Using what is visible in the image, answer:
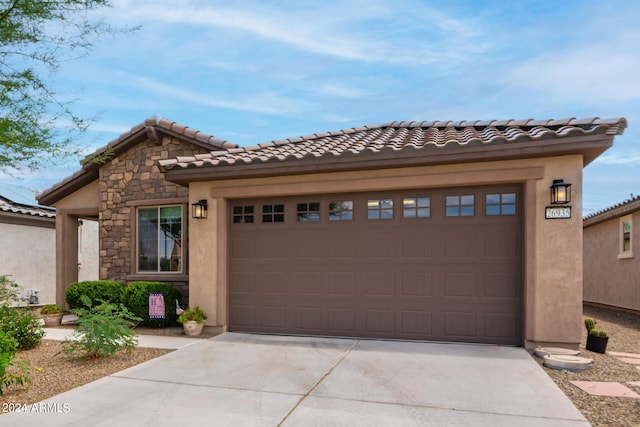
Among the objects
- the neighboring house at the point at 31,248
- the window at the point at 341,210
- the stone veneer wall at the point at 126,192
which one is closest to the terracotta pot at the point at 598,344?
the window at the point at 341,210

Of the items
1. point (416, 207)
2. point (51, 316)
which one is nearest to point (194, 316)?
point (51, 316)

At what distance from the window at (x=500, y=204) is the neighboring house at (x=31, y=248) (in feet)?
42.4

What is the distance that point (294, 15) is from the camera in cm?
886

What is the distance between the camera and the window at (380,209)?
22.5 feet

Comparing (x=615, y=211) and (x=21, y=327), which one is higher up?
(x=615, y=211)

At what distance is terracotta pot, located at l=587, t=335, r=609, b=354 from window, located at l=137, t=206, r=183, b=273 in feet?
26.7

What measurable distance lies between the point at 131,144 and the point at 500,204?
8519mm

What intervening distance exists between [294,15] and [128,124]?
16.4 feet

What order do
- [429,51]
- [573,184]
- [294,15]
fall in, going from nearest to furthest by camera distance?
[573,184] → [294,15] → [429,51]

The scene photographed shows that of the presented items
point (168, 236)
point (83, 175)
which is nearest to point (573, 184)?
point (168, 236)

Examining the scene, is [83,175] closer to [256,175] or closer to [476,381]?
[256,175]

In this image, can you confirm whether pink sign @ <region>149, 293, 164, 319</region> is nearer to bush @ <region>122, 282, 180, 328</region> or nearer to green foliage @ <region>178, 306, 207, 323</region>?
bush @ <region>122, 282, 180, 328</region>

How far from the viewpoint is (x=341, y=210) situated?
7.10 m

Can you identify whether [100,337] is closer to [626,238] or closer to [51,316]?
[51,316]
